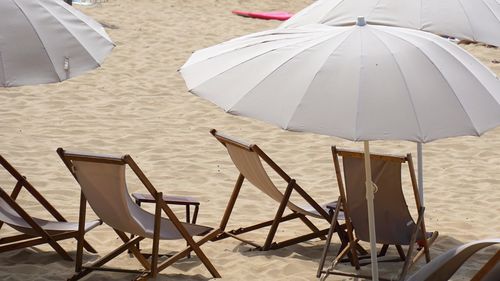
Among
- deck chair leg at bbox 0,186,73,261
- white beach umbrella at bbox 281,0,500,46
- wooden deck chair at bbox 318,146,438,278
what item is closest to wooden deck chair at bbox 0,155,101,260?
deck chair leg at bbox 0,186,73,261

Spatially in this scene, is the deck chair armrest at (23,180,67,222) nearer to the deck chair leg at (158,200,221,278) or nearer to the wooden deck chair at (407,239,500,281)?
the deck chair leg at (158,200,221,278)

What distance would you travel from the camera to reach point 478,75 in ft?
15.9

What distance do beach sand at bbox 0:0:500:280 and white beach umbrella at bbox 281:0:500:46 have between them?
1.33 m

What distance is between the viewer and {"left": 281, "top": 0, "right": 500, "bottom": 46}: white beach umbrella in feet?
20.3

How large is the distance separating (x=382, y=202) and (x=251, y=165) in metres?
0.77

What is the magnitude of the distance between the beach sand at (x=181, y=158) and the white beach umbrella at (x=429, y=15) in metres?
1.33

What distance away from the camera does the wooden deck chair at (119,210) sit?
17.6 feet

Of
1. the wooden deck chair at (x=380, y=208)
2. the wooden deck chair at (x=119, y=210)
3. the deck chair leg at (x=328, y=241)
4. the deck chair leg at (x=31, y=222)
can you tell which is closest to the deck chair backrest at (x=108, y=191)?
the wooden deck chair at (x=119, y=210)

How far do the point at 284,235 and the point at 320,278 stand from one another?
110 cm

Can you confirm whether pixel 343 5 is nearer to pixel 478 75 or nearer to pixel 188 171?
pixel 478 75

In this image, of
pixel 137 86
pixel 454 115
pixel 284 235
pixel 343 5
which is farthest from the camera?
pixel 137 86

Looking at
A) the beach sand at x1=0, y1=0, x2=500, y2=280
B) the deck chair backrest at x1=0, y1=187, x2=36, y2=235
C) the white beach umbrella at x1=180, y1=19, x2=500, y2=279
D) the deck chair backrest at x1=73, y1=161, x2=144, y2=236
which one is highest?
the white beach umbrella at x1=180, y1=19, x2=500, y2=279

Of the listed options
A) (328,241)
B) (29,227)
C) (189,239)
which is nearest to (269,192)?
(328,241)

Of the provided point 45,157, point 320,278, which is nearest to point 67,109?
point 45,157
